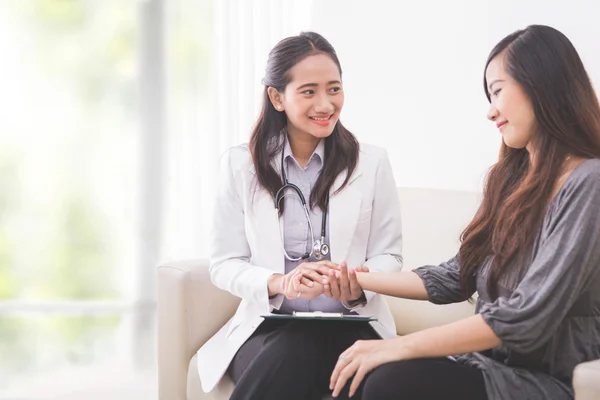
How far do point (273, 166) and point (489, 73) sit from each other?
0.65 meters

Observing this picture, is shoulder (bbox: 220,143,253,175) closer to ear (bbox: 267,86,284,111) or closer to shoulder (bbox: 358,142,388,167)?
ear (bbox: 267,86,284,111)

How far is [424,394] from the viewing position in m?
1.46

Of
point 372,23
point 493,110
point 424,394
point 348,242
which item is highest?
point 372,23

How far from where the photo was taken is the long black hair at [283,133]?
6.64 feet

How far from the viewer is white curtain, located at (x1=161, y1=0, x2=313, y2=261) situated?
3049 mm

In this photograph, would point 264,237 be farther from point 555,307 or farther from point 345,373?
point 555,307

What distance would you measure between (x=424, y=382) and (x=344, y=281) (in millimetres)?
411

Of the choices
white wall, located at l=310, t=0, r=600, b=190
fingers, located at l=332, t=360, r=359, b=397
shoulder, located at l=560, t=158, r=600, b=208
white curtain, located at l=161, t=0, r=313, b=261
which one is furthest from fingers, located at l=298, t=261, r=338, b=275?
white curtain, located at l=161, t=0, r=313, b=261

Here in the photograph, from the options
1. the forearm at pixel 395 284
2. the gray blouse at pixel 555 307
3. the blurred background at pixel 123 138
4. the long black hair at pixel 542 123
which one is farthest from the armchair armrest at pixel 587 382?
the blurred background at pixel 123 138

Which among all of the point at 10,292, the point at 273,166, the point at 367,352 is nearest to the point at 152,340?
the point at 10,292

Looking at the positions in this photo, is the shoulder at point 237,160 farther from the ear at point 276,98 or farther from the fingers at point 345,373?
the fingers at point 345,373

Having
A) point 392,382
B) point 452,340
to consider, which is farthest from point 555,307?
point 392,382

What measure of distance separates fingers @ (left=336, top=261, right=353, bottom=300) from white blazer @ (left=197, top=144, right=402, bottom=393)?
0.30ft

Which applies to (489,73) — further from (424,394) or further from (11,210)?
(11,210)
